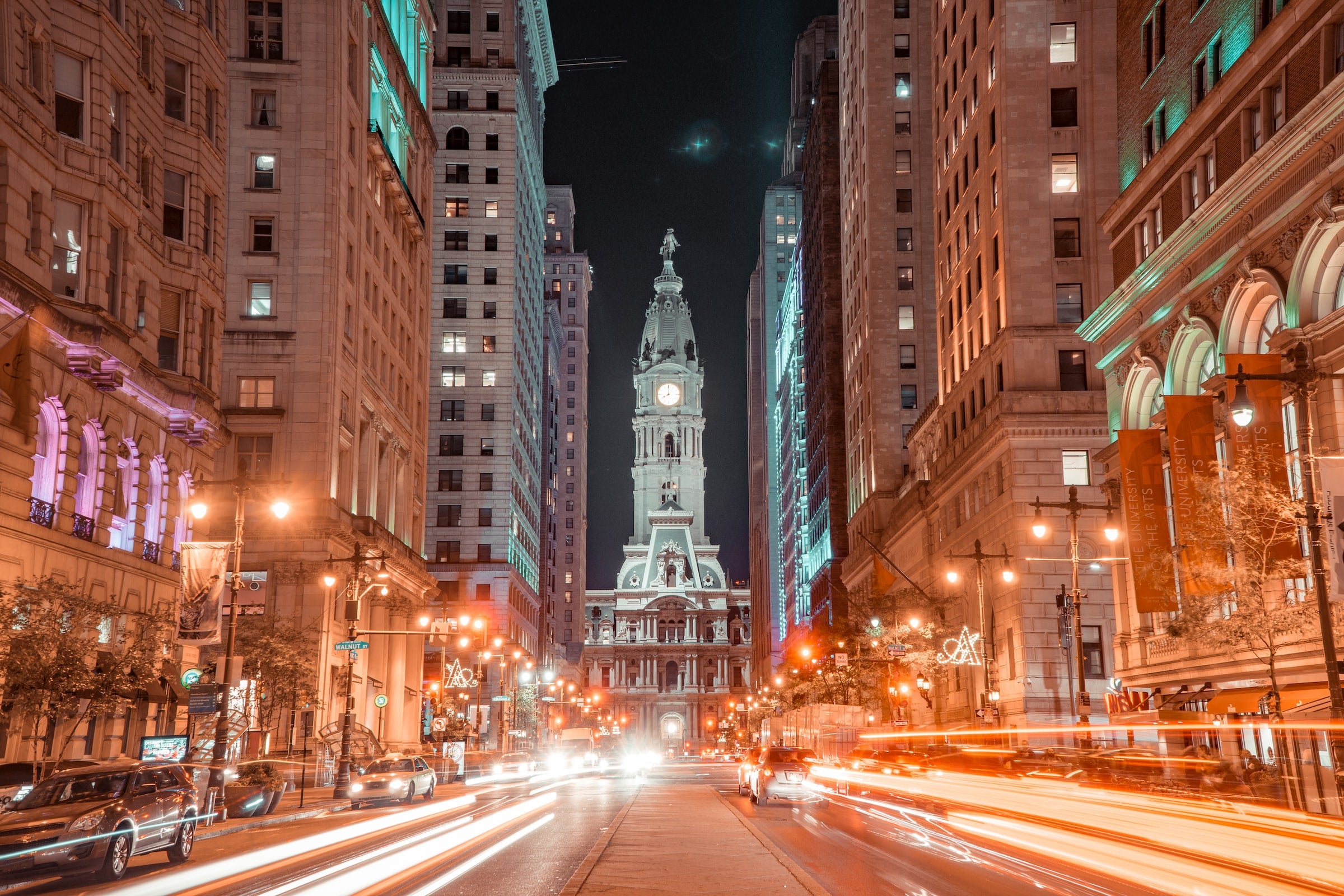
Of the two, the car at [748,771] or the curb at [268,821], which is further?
the car at [748,771]

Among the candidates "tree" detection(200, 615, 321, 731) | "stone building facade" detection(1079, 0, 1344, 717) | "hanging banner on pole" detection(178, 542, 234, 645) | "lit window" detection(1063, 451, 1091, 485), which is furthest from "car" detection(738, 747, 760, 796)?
"lit window" detection(1063, 451, 1091, 485)

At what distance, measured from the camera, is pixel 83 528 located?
3759 cm

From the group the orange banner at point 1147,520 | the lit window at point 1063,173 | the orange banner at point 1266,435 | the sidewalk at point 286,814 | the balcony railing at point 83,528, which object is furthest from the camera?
the lit window at point 1063,173

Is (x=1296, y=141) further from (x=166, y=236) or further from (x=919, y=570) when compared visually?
(x=919, y=570)

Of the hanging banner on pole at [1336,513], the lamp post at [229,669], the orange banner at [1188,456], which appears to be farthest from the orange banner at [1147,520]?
the lamp post at [229,669]

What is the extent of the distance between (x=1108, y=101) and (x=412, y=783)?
141ft

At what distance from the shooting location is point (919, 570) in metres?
83.2

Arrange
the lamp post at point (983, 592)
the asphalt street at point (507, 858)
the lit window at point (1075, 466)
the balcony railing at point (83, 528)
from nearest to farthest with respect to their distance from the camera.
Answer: the asphalt street at point (507, 858) → the balcony railing at point (83, 528) → the lamp post at point (983, 592) → the lit window at point (1075, 466)

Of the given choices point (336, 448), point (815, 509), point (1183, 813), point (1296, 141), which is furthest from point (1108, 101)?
point (815, 509)

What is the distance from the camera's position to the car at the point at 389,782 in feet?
134

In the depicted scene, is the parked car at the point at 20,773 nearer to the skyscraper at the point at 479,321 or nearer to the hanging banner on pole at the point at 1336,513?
the hanging banner on pole at the point at 1336,513

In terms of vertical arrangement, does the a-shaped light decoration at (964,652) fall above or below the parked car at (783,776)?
above

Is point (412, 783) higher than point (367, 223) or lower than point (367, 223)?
lower

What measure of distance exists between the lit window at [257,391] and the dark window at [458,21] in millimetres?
65227
